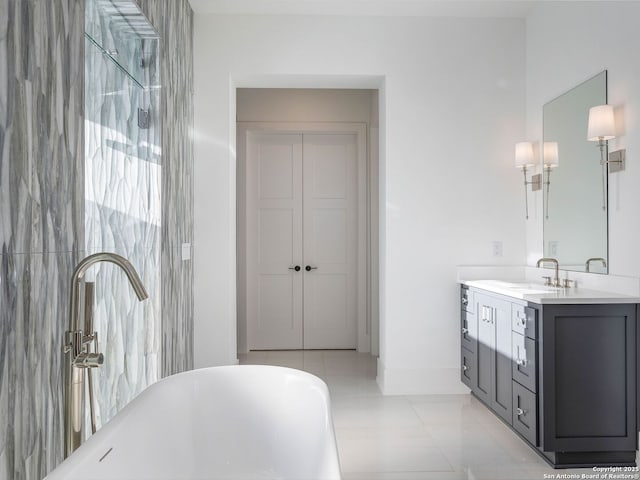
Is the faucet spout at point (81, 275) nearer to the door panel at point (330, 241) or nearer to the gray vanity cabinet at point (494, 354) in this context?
the gray vanity cabinet at point (494, 354)

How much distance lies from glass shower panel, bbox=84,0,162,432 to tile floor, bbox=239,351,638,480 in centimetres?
121

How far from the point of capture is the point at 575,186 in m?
3.37

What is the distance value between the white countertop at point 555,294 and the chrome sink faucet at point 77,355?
201 centimetres

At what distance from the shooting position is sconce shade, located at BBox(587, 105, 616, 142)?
2941 mm

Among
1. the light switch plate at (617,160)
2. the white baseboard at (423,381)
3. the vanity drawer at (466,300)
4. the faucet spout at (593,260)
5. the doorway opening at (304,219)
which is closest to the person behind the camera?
the light switch plate at (617,160)

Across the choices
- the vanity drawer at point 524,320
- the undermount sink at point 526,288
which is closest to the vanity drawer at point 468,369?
the undermount sink at point 526,288

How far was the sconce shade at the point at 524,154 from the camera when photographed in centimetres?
393

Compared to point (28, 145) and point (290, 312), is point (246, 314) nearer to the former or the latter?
point (290, 312)

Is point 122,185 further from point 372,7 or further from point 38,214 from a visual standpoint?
point 372,7

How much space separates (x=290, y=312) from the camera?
5566 mm

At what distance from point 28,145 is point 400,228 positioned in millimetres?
2895

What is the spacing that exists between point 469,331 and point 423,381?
1.86 ft

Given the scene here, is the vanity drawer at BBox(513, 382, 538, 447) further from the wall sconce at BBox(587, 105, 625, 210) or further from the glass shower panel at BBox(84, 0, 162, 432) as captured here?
the glass shower panel at BBox(84, 0, 162, 432)

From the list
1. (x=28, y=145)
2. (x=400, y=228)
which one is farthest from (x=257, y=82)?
(x=28, y=145)
